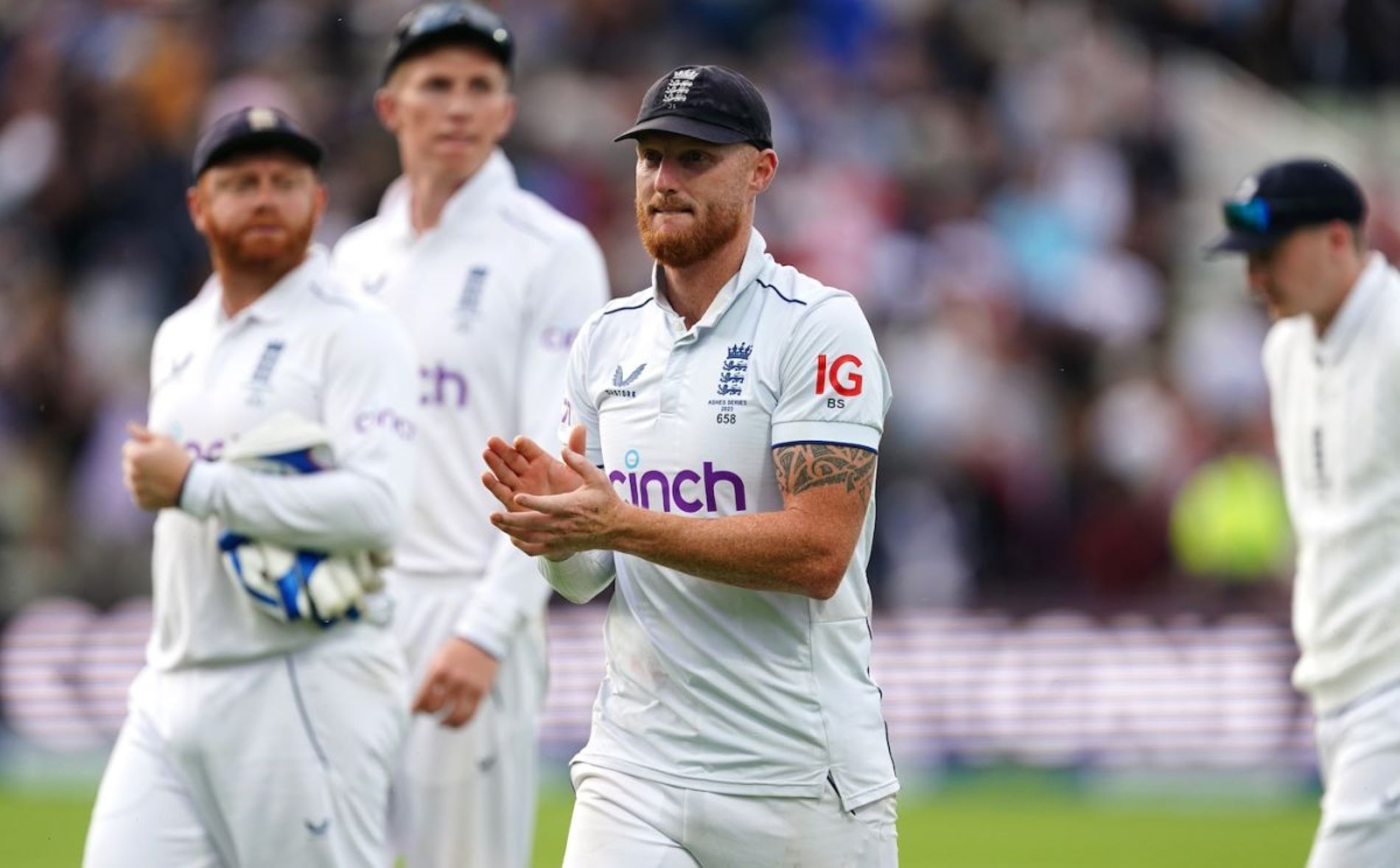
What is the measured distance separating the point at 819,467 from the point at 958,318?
1170cm

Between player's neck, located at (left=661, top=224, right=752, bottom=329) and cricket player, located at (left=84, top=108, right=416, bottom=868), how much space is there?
148cm

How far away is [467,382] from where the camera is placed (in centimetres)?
792

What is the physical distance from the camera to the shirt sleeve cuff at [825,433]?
5605 mm

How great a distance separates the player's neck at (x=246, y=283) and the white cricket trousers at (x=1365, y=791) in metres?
3.61

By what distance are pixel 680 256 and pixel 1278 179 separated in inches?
112

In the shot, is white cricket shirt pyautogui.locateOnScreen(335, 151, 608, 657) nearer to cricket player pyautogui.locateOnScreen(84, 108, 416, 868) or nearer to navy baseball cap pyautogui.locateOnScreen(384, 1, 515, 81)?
navy baseball cap pyautogui.locateOnScreen(384, 1, 515, 81)

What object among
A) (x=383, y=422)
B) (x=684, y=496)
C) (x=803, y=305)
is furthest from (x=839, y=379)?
(x=383, y=422)

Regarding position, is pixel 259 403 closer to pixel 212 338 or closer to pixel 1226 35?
pixel 212 338

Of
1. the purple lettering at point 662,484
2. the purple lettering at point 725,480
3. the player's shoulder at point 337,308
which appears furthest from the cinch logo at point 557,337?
the purple lettering at point 725,480

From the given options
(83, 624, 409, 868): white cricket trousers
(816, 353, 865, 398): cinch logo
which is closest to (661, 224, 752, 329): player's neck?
(816, 353, 865, 398): cinch logo

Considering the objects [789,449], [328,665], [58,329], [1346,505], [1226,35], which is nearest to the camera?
[789,449]

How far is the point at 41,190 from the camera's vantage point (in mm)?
18766

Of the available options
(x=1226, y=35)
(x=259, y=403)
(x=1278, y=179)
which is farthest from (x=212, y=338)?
(x=1226, y=35)

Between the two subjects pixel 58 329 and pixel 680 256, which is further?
pixel 58 329
